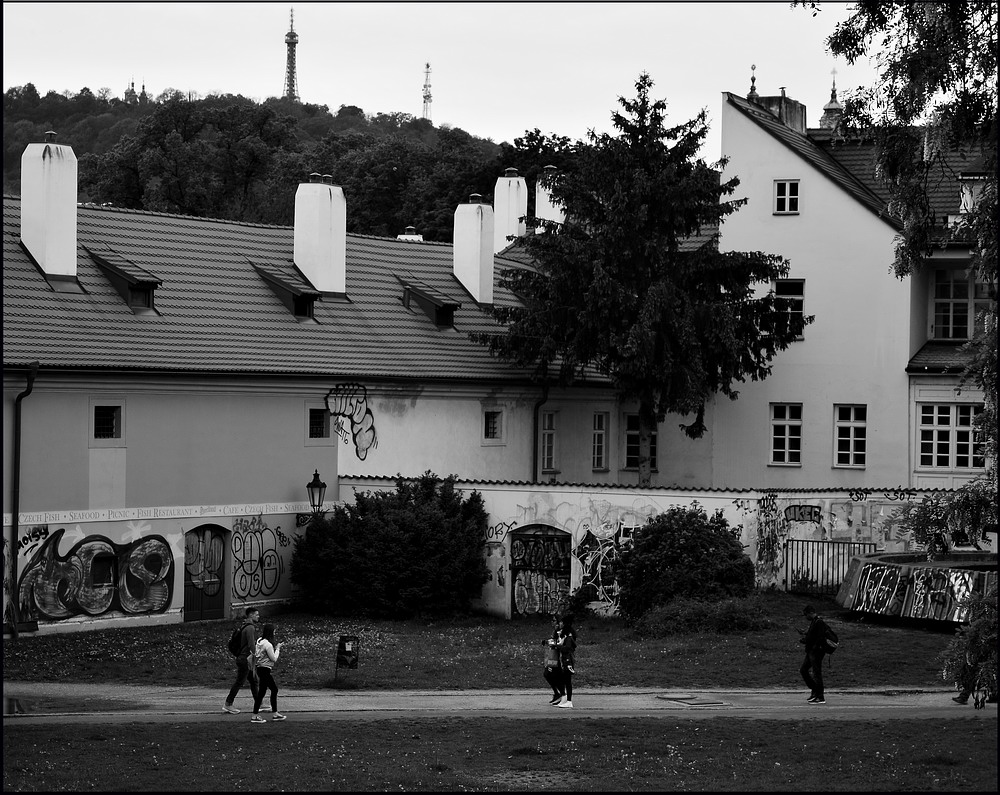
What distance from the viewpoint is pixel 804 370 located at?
135ft

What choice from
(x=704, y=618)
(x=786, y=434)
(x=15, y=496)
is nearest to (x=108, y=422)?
(x=15, y=496)

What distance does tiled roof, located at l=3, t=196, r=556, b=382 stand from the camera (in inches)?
1228

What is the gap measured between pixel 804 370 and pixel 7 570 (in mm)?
21427

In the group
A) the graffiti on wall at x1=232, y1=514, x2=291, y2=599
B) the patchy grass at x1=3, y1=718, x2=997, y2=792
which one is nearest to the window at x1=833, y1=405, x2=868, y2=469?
the graffiti on wall at x1=232, y1=514, x2=291, y2=599

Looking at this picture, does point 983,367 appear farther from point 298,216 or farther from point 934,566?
point 298,216

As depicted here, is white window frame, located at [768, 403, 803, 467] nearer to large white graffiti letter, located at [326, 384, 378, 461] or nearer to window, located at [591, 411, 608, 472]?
window, located at [591, 411, 608, 472]

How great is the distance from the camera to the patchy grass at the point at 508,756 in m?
15.8

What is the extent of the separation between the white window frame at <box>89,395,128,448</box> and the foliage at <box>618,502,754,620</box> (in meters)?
10.3

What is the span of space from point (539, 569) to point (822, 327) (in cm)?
1217

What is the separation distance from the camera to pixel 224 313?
34594 mm

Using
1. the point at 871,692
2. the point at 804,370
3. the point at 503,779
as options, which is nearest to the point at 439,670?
the point at 871,692

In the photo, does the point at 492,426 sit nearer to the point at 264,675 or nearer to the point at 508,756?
the point at 264,675

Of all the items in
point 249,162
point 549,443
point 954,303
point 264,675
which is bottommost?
point 264,675

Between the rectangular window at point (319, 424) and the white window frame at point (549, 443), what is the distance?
283 inches
